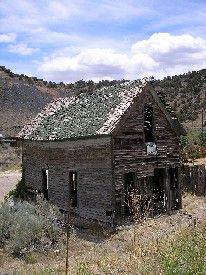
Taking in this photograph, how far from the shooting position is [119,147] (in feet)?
50.9

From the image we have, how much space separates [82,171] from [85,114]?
2.52 m

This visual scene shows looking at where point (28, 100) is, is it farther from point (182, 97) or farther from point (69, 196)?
point (69, 196)

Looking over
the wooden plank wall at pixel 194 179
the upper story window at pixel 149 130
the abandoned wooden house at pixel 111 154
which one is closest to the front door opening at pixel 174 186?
the abandoned wooden house at pixel 111 154

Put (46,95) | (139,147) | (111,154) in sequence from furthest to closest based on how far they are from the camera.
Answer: (46,95) → (139,147) → (111,154)

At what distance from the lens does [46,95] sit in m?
70.2

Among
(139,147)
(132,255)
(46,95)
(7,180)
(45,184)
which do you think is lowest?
(7,180)

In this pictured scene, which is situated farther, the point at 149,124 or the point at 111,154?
the point at 149,124

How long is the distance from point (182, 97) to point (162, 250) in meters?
59.0

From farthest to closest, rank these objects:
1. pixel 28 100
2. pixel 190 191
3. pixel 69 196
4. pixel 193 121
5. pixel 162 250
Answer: pixel 28 100 < pixel 193 121 < pixel 190 191 < pixel 69 196 < pixel 162 250

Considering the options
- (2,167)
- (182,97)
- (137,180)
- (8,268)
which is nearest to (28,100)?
(182,97)

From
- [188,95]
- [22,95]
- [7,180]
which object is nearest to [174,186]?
[7,180]

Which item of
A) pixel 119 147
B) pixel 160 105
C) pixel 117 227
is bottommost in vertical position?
pixel 117 227

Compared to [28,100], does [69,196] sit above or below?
below

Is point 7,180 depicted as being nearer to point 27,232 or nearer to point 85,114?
point 85,114
